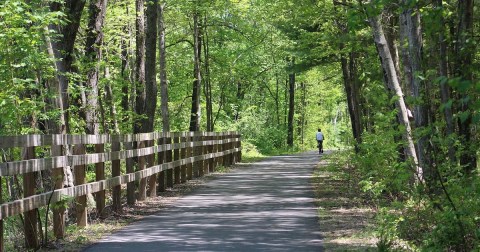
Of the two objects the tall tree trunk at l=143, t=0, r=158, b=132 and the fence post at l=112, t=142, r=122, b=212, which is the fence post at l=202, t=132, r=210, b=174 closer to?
the tall tree trunk at l=143, t=0, r=158, b=132

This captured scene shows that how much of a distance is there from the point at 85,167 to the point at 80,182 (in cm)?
42

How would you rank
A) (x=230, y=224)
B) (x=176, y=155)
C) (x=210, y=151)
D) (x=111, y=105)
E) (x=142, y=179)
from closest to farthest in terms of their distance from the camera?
(x=230, y=224)
(x=142, y=179)
(x=176, y=155)
(x=111, y=105)
(x=210, y=151)

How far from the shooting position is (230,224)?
993 cm

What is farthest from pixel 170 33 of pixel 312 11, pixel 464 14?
pixel 464 14

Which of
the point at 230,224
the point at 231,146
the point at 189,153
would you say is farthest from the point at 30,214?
the point at 231,146

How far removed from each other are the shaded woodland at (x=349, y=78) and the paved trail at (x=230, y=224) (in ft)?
4.11

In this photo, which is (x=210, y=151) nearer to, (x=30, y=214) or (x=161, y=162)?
(x=161, y=162)

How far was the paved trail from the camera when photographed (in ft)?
26.4

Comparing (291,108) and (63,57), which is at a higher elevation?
(291,108)

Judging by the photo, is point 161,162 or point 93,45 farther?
point 161,162

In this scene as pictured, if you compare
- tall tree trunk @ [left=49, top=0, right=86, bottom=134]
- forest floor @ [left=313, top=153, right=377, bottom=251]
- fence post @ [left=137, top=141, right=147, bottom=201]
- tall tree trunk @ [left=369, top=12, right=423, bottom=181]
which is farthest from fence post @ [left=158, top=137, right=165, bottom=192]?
tall tree trunk @ [left=369, top=12, right=423, bottom=181]

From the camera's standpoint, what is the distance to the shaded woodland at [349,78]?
22.6 feet

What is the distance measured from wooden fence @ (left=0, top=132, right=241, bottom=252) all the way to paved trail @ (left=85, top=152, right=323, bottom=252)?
2.49 feet

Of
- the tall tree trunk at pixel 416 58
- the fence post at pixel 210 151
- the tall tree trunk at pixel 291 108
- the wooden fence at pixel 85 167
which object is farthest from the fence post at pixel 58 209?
the tall tree trunk at pixel 291 108
